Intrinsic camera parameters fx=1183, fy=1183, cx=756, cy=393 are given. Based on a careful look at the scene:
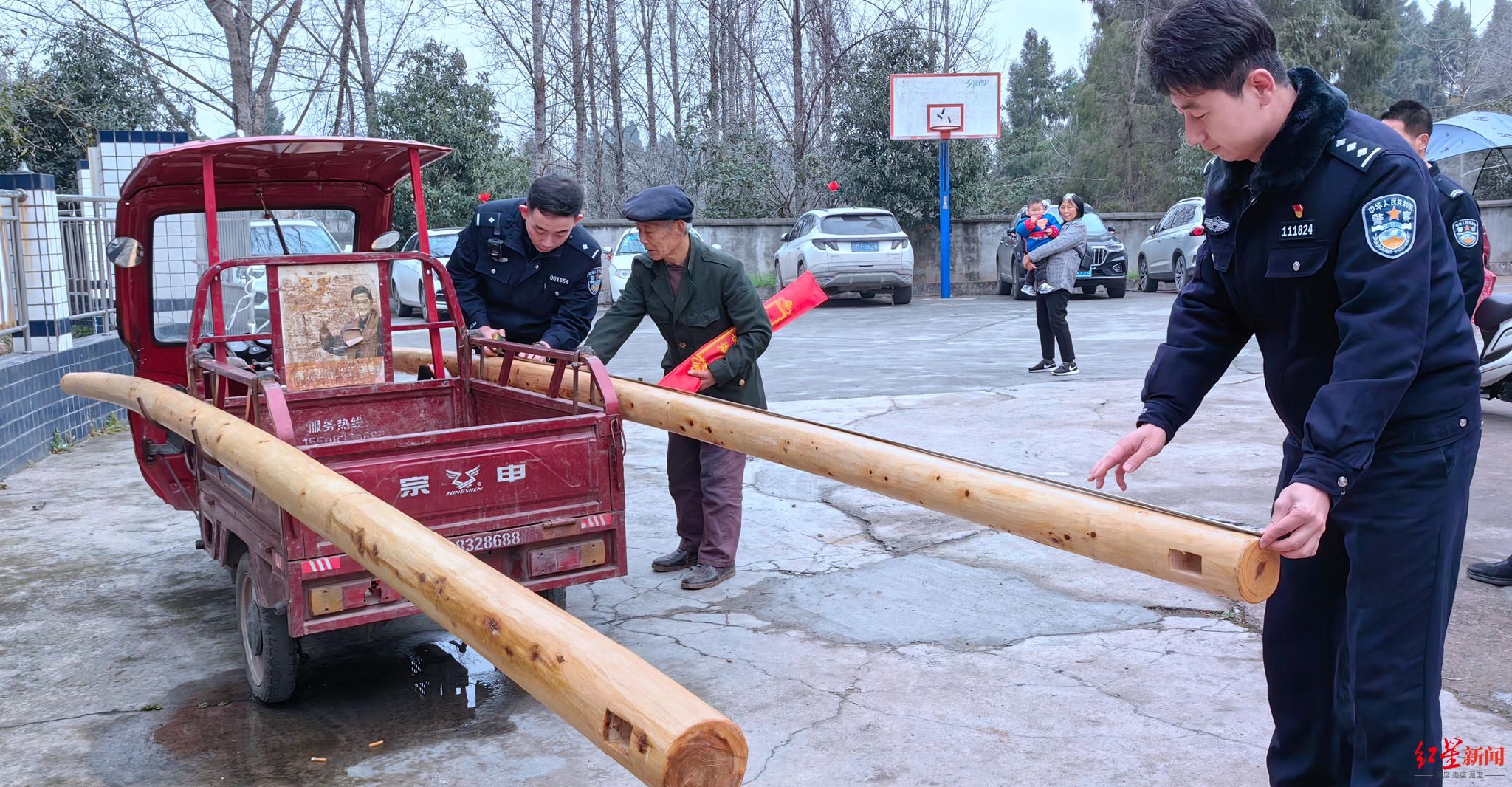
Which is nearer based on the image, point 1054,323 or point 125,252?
point 125,252

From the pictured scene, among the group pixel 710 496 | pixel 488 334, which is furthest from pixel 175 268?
pixel 710 496

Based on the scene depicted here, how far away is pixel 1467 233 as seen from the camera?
3.06 m

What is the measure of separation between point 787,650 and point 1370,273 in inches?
106

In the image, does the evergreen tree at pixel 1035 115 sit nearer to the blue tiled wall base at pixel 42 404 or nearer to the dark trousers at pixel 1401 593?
the blue tiled wall base at pixel 42 404

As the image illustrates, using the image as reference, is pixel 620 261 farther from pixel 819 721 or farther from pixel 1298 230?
pixel 1298 230

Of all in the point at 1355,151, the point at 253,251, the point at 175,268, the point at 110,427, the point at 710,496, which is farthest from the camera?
the point at 253,251

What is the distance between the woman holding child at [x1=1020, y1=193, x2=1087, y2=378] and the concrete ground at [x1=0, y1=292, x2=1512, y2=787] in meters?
3.78

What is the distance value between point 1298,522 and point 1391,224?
0.59 metres

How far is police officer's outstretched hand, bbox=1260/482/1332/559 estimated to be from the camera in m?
2.10

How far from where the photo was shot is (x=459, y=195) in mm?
25703

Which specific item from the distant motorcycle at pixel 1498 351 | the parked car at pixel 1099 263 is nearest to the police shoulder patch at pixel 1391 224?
the distant motorcycle at pixel 1498 351

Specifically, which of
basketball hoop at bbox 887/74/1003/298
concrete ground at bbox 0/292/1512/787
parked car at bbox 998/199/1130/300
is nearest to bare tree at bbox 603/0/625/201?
basketball hoop at bbox 887/74/1003/298

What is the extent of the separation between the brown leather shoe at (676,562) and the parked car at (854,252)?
46.2 ft

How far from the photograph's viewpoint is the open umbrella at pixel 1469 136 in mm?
11444
